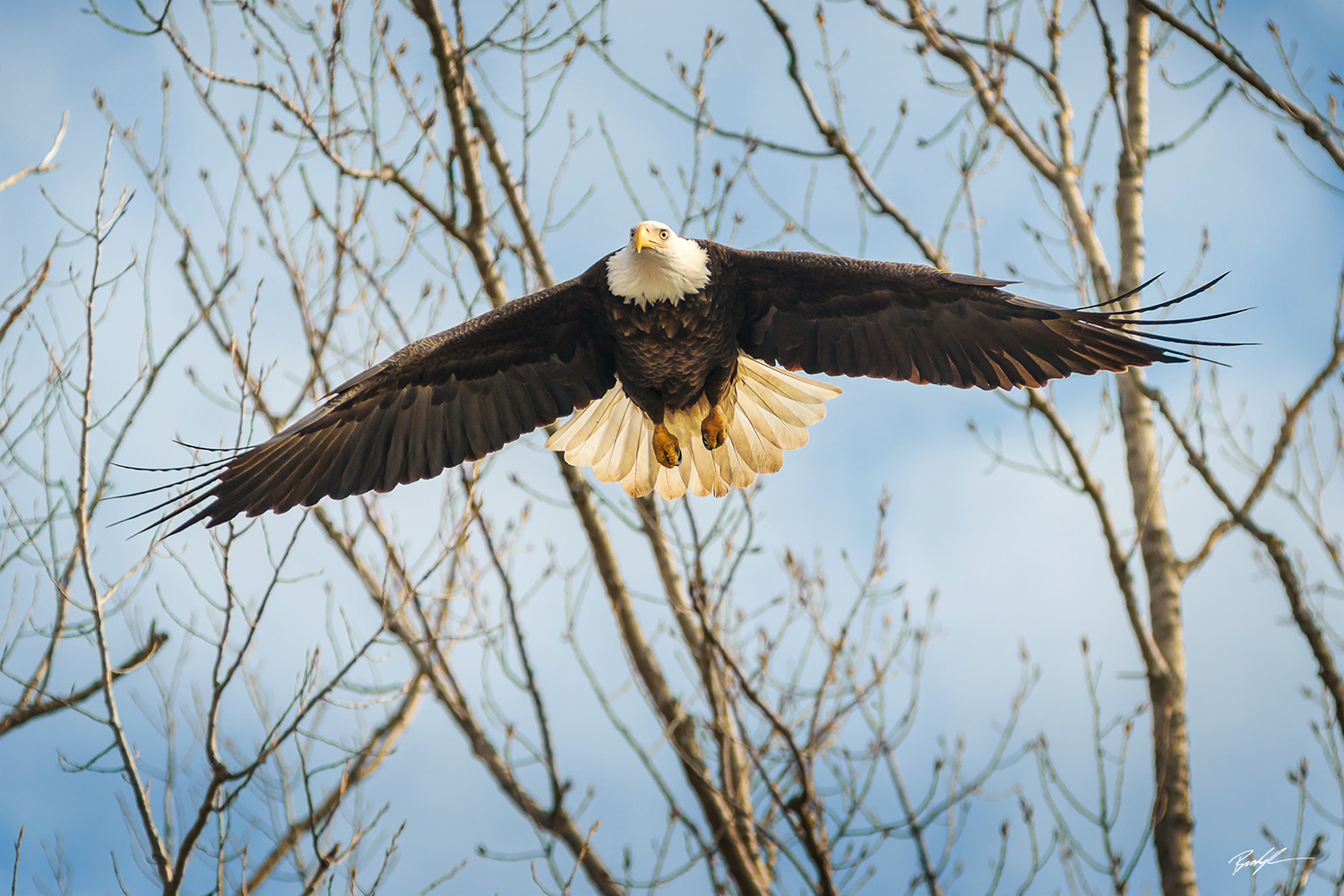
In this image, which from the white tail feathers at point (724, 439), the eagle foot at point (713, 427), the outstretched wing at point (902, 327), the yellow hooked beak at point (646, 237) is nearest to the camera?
the yellow hooked beak at point (646, 237)

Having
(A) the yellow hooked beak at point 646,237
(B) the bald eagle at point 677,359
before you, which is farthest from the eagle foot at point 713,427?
(A) the yellow hooked beak at point 646,237

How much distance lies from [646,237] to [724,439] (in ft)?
3.86

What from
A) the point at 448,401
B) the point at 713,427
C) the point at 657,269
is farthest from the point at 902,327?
the point at 448,401

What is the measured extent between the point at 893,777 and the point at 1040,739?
0.65 meters

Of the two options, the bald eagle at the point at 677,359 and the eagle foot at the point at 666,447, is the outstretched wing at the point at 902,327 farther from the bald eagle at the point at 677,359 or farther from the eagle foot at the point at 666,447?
the eagle foot at the point at 666,447

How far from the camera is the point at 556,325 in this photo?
494cm

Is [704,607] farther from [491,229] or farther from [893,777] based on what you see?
[491,229]

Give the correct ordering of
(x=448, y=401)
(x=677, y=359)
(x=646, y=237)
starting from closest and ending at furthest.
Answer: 1. (x=646, y=237)
2. (x=677, y=359)
3. (x=448, y=401)

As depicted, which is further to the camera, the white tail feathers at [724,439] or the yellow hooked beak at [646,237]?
the white tail feathers at [724,439]

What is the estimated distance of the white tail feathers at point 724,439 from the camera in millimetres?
5266

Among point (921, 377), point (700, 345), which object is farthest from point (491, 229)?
point (921, 377)

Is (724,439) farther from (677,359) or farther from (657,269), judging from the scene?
(657,269)

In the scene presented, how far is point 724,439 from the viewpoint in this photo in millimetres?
5250

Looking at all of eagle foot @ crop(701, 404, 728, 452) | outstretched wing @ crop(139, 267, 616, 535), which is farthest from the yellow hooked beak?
eagle foot @ crop(701, 404, 728, 452)
